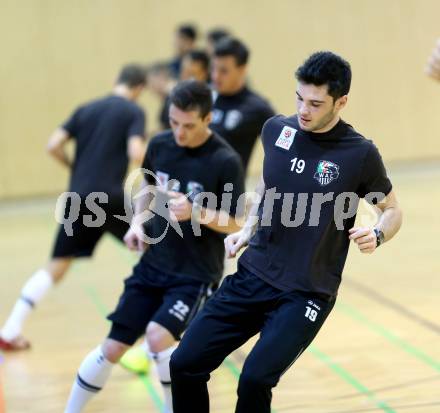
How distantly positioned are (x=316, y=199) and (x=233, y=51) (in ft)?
10.7

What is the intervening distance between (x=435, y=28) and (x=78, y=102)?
5.98 m

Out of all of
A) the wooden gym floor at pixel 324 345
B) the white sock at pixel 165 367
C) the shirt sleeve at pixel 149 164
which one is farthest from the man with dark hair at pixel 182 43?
the white sock at pixel 165 367

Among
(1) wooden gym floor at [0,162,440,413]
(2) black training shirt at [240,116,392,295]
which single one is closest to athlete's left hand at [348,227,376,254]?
(2) black training shirt at [240,116,392,295]

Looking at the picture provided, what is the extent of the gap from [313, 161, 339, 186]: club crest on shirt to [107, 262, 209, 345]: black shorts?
1176 millimetres

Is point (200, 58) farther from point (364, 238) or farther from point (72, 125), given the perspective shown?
point (364, 238)

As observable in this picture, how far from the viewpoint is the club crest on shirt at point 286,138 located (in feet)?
11.9

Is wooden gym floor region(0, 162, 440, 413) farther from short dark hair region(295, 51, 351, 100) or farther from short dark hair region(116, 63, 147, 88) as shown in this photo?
short dark hair region(116, 63, 147, 88)

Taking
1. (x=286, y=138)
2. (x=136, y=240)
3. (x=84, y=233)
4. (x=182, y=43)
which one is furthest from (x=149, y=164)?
(x=182, y=43)

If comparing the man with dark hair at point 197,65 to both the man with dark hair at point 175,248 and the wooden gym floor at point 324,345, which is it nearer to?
the wooden gym floor at point 324,345

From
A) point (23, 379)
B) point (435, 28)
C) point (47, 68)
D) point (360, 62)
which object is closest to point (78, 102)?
point (47, 68)

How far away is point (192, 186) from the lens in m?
4.41

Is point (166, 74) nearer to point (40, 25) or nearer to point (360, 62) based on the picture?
point (40, 25)

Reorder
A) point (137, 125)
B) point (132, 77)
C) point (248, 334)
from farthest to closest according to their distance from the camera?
1. point (132, 77)
2. point (137, 125)
3. point (248, 334)

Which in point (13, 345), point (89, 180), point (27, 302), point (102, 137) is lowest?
point (13, 345)
